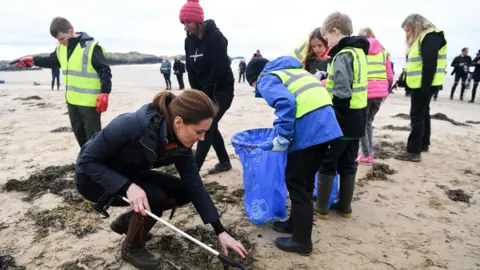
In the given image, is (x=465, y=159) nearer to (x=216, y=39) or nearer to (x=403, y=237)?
(x=403, y=237)

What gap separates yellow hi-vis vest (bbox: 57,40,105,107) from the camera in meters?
3.51

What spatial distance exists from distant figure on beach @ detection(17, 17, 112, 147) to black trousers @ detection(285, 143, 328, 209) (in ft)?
7.05

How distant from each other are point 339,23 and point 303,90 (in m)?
0.79

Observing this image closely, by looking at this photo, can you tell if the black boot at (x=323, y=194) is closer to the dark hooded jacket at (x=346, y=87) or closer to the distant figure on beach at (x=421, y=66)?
the dark hooded jacket at (x=346, y=87)

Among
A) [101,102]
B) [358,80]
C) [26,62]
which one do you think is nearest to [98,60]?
[101,102]

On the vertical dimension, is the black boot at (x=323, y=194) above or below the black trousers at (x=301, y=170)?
below

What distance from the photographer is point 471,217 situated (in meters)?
2.97

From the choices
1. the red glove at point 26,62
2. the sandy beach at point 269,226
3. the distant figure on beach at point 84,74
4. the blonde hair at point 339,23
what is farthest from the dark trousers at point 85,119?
the blonde hair at point 339,23

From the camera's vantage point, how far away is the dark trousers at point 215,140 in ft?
11.5

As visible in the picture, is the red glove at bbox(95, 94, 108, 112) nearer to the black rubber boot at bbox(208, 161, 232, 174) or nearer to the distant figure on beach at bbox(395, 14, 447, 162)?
the black rubber boot at bbox(208, 161, 232, 174)

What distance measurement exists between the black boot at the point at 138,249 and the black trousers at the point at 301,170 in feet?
3.07

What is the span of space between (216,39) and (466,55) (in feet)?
37.7

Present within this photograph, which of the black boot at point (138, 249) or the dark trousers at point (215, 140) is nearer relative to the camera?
the black boot at point (138, 249)

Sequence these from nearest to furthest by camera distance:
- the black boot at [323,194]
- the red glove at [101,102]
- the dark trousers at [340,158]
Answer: the dark trousers at [340,158], the black boot at [323,194], the red glove at [101,102]
